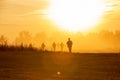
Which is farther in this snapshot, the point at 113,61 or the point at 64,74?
the point at 113,61

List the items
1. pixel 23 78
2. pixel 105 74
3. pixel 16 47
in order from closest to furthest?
pixel 23 78 → pixel 105 74 → pixel 16 47

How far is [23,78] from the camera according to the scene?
20.8 meters

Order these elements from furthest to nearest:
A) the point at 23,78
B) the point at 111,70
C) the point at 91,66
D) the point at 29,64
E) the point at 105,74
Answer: the point at 29,64 → the point at 91,66 → the point at 111,70 → the point at 105,74 → the point at 23,78

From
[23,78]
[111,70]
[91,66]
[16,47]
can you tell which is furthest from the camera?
[16,47]

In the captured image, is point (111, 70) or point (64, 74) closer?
point (64, 74)

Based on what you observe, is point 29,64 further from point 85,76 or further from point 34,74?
point 85,76

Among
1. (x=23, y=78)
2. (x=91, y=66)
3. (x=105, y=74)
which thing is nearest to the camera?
(x=23, y=78)

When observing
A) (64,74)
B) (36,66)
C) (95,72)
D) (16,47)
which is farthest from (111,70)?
(16,47)

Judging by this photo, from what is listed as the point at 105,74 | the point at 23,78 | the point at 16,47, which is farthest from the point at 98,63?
the point at 16,47

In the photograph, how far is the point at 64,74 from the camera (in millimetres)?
22469

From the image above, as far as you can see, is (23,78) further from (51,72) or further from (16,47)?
(16,47)

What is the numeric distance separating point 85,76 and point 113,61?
771cm

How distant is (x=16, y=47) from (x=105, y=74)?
3493 centimetres

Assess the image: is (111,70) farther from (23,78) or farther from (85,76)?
(23,78)
